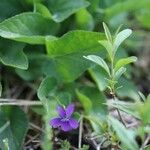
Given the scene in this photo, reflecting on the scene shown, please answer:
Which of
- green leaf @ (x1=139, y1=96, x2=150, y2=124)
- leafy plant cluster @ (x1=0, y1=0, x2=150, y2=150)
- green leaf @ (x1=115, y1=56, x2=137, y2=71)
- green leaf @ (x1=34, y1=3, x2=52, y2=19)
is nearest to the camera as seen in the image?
green leaf @ (x1=139, y1=96, x2=150, y2=124)

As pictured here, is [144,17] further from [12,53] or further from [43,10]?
[12,53]

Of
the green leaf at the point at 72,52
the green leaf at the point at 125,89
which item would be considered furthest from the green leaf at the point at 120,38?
the green leaf at the point at 125,89

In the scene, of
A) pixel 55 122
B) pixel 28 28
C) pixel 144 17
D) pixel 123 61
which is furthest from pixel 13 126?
pixel 144 17

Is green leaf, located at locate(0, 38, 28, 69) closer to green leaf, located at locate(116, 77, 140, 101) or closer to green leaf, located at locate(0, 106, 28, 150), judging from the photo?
green leaf, located at locate(0, 106, 28, 150)

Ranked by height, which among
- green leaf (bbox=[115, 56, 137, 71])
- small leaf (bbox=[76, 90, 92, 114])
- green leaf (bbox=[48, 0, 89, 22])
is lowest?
small leaf (bbox=[76, 90, 92, 114])

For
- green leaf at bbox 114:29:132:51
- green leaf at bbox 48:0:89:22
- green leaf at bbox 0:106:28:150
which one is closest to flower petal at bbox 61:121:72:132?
green leaf at bbox 0:106:28:150

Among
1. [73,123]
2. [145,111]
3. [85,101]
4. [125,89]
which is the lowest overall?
[125,89]

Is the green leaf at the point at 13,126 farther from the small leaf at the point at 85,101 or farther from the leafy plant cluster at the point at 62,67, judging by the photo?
the small leaf at the point at 85,101

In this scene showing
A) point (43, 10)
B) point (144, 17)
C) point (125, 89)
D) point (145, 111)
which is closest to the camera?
point (145, 111)
